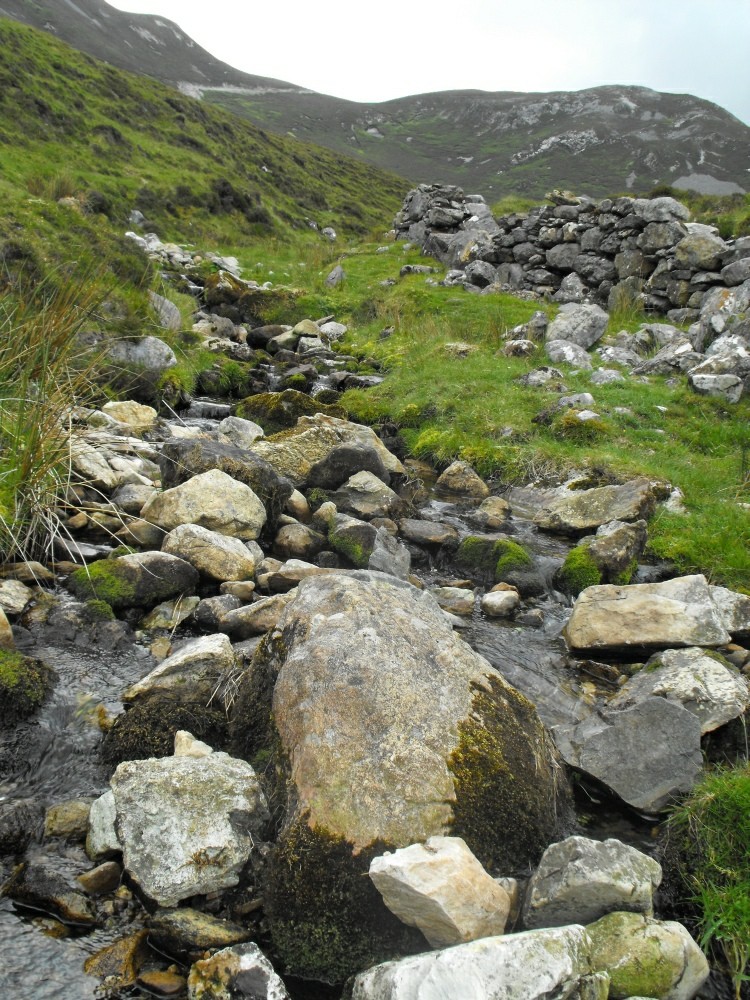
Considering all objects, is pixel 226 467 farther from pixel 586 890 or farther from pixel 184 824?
pixel 586 890

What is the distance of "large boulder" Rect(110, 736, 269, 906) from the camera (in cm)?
304

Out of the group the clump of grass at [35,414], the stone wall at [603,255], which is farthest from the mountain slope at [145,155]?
the clump of grass at [35,414]

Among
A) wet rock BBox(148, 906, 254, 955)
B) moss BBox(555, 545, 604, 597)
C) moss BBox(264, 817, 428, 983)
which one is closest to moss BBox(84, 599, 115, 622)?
wet rock BBox(148, 906, 254, 955)

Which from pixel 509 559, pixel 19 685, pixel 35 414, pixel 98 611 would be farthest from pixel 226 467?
pixel 19 685

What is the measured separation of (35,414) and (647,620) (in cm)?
514

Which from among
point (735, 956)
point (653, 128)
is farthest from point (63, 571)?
point (653, 128)

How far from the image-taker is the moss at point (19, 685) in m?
4.07

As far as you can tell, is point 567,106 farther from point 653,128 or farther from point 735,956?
point 735,956

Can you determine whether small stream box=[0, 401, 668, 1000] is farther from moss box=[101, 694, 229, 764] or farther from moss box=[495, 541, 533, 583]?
moss box=[495, 541, 533, 583]

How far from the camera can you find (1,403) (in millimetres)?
5562

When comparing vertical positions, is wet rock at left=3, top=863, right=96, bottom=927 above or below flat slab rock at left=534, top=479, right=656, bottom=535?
below

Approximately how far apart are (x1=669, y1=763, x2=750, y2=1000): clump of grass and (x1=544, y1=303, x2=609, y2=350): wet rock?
12.1 meters

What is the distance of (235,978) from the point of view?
2674 millimetres

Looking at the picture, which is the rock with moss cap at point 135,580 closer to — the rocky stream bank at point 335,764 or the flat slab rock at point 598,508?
the rocky stream bank at point 335,764
